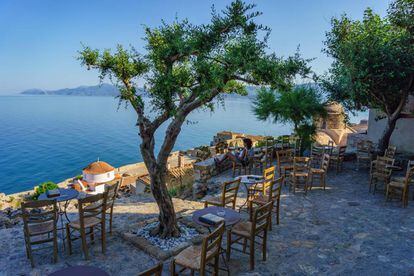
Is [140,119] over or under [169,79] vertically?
under

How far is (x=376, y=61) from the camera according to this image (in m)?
10.1

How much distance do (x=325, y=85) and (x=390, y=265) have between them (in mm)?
9029

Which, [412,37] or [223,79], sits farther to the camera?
[412,37]

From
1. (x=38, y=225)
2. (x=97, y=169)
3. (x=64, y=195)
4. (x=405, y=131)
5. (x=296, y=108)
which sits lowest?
(x=97, y=169)

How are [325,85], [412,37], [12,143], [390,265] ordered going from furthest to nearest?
[12,143] < [325,85] < [412,37] < [390,265]

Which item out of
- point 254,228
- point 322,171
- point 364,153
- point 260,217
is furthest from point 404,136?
point 254,228

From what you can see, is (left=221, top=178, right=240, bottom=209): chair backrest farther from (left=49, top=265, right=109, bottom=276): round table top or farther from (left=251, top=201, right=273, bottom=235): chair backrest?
(left=49, top=265, right=109, bottom=276): round table top

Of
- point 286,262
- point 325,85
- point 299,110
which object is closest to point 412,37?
point 325,85

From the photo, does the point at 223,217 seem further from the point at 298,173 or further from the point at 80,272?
A: the point at 298,173

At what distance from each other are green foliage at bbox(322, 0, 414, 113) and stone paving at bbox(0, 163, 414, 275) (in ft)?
14.0

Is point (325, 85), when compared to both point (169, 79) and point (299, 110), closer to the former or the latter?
point (299, 110)

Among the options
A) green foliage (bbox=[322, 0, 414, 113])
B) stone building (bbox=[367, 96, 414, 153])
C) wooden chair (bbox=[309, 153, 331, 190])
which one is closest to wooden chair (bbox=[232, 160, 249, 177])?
wooden chair (bbox=[309, 153, 331, 190])

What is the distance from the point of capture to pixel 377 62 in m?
10.1

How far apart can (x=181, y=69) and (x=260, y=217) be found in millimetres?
3178
